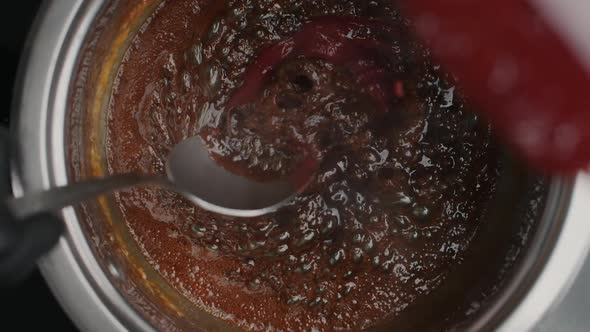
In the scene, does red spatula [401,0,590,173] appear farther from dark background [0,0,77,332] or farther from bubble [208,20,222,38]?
dark background [0,0,77,332]

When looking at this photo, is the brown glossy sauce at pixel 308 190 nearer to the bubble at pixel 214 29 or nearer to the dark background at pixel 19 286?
the bubble at pixel 214 29

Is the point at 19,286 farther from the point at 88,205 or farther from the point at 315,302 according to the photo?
the point at 315,302

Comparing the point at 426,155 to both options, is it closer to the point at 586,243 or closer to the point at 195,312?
the point at 586,243

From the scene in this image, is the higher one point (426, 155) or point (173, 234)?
point (426, 155)

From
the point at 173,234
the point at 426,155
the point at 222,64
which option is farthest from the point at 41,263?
the point at 426,155

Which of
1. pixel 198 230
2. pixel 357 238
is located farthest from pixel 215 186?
pixel 357 238

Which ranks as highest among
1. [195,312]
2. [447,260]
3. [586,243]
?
[586,243]

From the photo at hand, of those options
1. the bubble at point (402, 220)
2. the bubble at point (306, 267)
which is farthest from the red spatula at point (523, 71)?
the bubble at point (306, 267)

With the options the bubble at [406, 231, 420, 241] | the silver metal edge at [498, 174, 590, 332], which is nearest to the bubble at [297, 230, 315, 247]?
the bubble at [406, 231, 420, 241]
